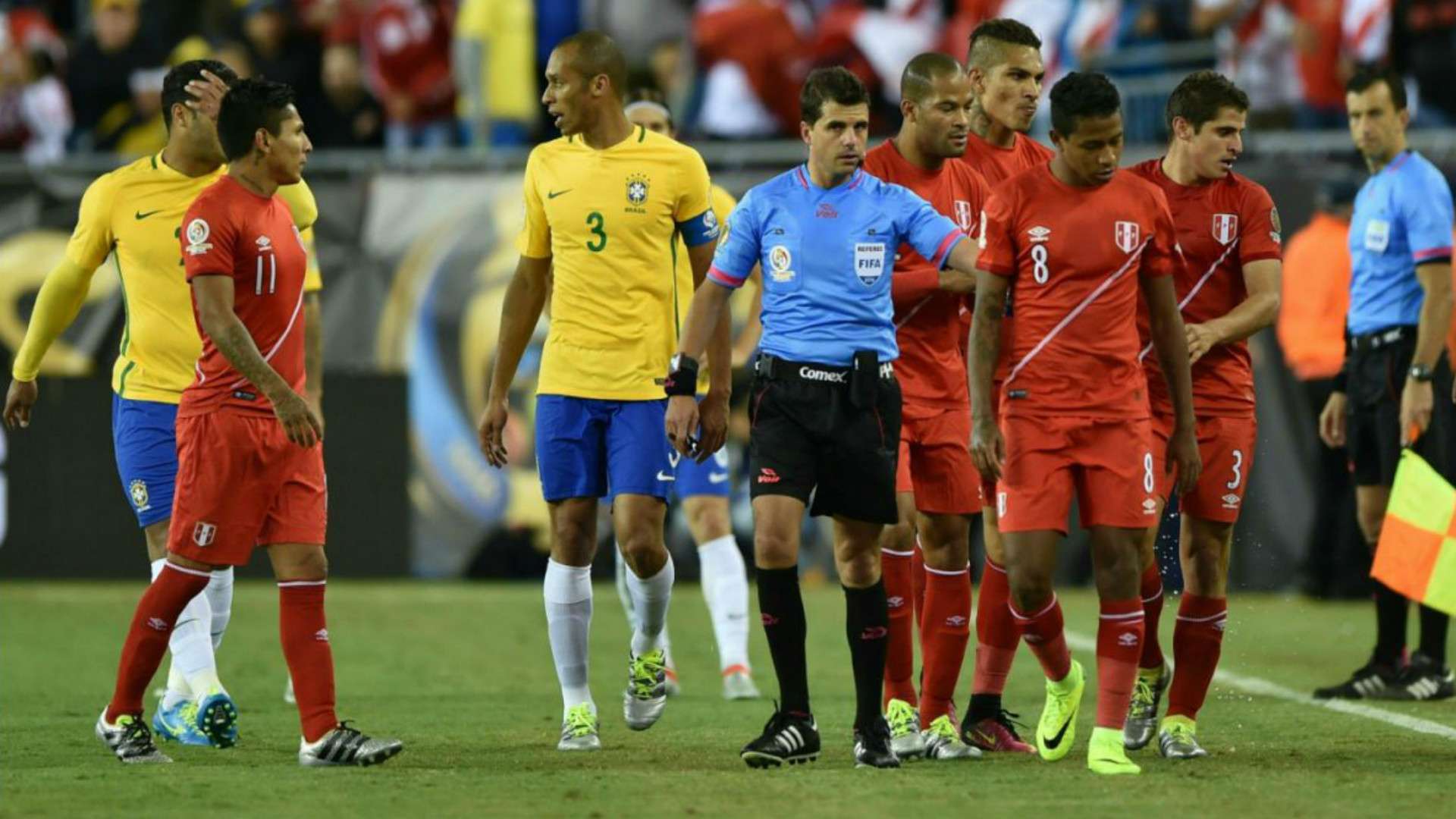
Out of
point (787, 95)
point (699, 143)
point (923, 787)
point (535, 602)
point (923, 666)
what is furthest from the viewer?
point (787, 95)

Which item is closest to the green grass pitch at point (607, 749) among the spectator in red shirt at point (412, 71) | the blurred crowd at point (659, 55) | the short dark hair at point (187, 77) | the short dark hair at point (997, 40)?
the short dark hair at point (997, 40)

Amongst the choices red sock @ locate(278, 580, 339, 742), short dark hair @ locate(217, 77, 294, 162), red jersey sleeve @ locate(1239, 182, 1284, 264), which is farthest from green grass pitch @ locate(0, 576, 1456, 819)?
short dark hair @ locate(217, 77, 294, 162)

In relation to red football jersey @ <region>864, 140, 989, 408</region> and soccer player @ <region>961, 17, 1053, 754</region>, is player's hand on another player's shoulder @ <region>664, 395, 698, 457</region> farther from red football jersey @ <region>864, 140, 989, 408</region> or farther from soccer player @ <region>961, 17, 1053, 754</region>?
soccer player @ <region>961, 17, 1053, 754</region>

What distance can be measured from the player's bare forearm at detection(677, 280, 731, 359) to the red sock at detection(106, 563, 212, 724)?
194 centimetres

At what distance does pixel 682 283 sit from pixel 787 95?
28.9 feet

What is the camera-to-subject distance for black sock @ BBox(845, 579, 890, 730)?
7934 millimetres

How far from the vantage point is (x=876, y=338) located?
8.05 m

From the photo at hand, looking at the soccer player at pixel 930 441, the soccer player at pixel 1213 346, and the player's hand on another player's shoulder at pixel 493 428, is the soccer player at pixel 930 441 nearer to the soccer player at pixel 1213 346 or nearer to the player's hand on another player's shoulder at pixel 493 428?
the soccer player at pixel 1213 346

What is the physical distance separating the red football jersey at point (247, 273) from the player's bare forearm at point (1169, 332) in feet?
9.94

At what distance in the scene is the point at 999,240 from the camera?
7773 mm

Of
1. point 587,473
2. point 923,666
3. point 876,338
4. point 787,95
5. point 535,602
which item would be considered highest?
point 787,95

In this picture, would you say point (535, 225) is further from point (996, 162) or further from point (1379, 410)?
point (1379, 410)

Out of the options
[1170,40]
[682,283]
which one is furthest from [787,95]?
[682,283]

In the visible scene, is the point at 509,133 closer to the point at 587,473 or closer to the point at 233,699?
the point at 233,699
